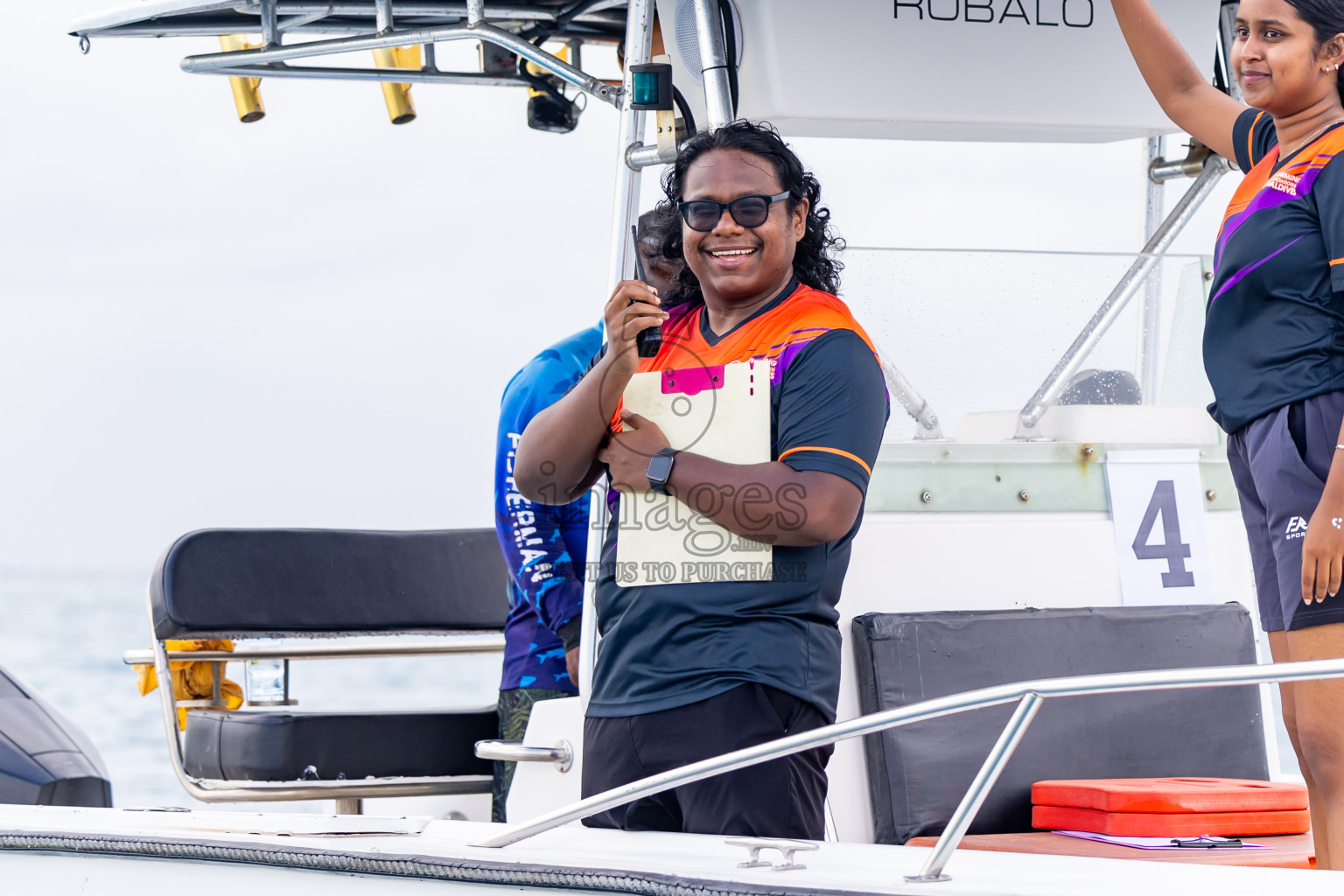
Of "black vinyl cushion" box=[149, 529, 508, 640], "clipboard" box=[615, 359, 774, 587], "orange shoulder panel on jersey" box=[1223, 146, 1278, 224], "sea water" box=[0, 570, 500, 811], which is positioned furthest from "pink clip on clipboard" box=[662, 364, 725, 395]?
"sea water" box=[0, 570, 500, 811]

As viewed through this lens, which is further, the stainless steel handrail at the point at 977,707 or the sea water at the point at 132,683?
the sea water at the point at 132,683

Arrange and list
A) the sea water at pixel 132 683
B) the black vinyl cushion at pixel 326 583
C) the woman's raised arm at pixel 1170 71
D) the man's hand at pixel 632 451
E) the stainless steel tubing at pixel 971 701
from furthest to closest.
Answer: the sea water at pixel 132 683 < the black vinyl cushion at pixel 326 583 < the woman's raised arm at pixel 1170 71 < the man's hand at pixel 632 451 < the stainless steel tubing at pixel 971 701

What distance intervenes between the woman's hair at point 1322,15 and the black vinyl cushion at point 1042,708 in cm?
121

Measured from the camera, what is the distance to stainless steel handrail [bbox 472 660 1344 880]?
53.2 inches

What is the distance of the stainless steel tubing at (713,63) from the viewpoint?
255 cm

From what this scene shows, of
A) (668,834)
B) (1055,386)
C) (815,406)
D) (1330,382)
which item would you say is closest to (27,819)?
(668,834)

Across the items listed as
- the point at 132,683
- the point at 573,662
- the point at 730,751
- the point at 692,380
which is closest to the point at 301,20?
the point at 573,662

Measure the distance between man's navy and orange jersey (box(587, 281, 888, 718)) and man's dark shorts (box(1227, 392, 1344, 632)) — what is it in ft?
1.59

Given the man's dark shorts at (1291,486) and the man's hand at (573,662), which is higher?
the man's dark shorts at (1291,486)

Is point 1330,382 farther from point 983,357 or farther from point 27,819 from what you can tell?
point 27,819

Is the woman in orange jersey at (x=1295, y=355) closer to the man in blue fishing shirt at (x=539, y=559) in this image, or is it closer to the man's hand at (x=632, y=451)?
the man's hand at (x=632, y=451)

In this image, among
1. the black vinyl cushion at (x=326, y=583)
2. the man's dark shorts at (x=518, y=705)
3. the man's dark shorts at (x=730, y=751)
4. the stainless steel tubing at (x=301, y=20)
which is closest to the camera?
the man's dark shorts at (x=730, y=751)

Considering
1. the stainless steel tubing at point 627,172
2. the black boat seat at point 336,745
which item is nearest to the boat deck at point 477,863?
the stainless steel tubing at point 627,172

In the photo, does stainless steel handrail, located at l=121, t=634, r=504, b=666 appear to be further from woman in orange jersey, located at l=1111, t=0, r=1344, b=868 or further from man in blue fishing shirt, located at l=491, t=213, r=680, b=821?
woman in orange jersey, located at l=1111, t=0, r=1344, b=868
